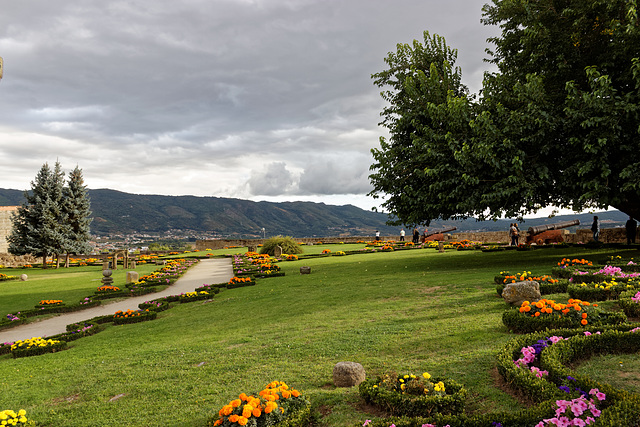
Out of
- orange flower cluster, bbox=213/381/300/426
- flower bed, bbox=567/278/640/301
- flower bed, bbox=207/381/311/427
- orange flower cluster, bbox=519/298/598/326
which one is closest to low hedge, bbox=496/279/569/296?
flower bed, bbox=567/278/640/301

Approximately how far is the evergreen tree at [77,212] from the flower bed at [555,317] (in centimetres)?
3633

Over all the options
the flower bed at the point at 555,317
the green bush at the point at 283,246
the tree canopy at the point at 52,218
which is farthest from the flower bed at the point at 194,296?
the tree canopy at the point at 52,218

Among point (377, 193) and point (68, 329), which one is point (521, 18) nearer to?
point (377, 193)

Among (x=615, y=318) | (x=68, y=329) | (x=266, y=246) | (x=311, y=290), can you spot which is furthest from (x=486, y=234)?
(x=68, y=329)

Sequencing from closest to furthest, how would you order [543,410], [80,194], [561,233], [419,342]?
[543,410] → [419,342] → [561,233] → [80,194]

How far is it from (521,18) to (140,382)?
19.4 metres

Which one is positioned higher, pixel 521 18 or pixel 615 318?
pixel 521 18

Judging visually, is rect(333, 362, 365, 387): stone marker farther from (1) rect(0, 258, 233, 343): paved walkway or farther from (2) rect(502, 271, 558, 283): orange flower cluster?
(1) rect(0, 258, 233, 343): paved walkway

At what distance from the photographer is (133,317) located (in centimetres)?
1140

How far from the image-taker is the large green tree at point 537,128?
12.8 meters

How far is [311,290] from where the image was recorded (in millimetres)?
13086

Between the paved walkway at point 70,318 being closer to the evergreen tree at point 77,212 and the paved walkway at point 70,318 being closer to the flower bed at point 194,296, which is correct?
the flower bed at point 194,296

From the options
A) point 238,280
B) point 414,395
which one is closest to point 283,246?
point 238,280

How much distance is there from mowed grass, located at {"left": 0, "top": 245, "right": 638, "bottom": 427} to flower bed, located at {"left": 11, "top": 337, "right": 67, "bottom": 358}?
9.4 inches
